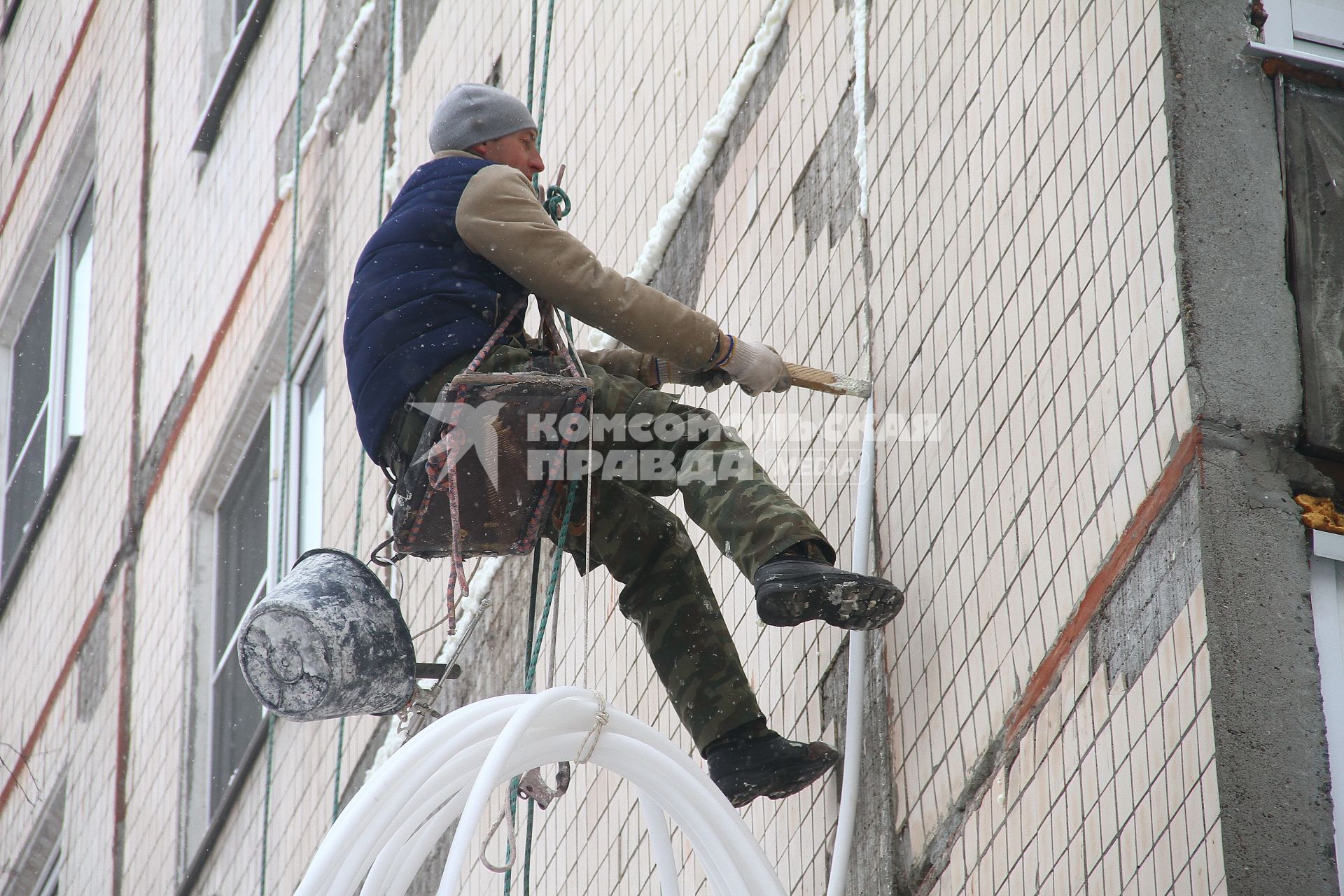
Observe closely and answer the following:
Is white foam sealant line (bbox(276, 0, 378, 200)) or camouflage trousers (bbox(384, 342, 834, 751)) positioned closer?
camouflage trousers (bbox(384, 342, 834, 751))

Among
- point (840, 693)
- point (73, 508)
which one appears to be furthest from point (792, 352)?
point (73, 508)

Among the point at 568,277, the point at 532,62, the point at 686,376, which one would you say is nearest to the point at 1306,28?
the point at 686,376

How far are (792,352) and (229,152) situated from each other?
5288 mm

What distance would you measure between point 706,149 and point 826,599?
230 cm

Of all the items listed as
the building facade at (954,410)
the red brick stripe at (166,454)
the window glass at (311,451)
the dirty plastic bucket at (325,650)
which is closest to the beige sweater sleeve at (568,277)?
the building facade at (954,410)

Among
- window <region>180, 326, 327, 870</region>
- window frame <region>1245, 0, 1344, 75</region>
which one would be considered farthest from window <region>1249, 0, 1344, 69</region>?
window <region>180, 326, 327, 870</region>

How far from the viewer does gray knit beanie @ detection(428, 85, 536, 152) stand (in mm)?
4523

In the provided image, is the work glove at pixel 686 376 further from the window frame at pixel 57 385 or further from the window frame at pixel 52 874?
the window frame at pixel 57 385

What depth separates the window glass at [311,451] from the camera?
27.4 ft

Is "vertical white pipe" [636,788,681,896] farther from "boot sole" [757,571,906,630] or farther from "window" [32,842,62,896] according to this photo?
"window" [32,842,62,896]

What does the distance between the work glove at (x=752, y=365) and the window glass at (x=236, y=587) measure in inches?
187

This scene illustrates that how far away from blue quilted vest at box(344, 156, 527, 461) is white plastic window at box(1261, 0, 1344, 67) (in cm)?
174

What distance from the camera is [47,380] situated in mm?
12055

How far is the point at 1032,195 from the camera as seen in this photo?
432cm
